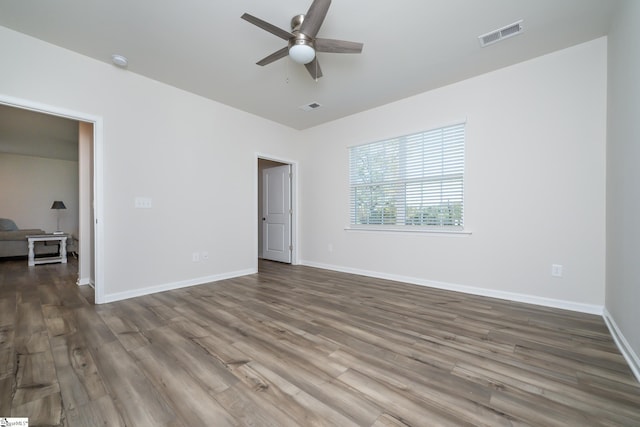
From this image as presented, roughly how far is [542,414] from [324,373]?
1123mm

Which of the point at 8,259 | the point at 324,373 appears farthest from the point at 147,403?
the point at 8,259

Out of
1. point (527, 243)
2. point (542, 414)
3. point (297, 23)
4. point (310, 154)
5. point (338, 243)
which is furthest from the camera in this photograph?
point (310, 154)

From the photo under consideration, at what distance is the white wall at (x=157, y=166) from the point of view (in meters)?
2.74

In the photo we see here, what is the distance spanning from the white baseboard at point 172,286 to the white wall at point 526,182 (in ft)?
8.06

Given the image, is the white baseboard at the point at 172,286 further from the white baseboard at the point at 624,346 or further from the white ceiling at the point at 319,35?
the white baseboard at the point at 624,346

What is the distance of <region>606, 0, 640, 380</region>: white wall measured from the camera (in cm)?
174

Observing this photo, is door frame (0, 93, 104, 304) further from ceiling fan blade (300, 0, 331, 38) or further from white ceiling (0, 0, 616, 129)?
ceiling fan blade (300, 0, 331, 38)

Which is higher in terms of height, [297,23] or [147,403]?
[297,23]

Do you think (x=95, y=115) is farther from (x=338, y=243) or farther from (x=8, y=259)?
(x=8, y=259)

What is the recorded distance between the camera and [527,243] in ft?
9.69

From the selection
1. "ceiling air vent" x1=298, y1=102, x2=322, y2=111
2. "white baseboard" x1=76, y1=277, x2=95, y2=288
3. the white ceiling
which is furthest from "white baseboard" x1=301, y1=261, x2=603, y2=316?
"white baseboard" x1=76, y1=277, x2=95, y2=288

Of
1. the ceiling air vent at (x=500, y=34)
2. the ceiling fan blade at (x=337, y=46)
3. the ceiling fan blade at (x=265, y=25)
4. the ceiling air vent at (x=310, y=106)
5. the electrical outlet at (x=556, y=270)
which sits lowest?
the electrical outlet at (x=556, y=270)

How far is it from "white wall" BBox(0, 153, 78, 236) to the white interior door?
6029 mm

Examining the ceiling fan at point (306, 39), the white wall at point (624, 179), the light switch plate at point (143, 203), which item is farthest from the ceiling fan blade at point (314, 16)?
the light switch plate at point (143, 203)
